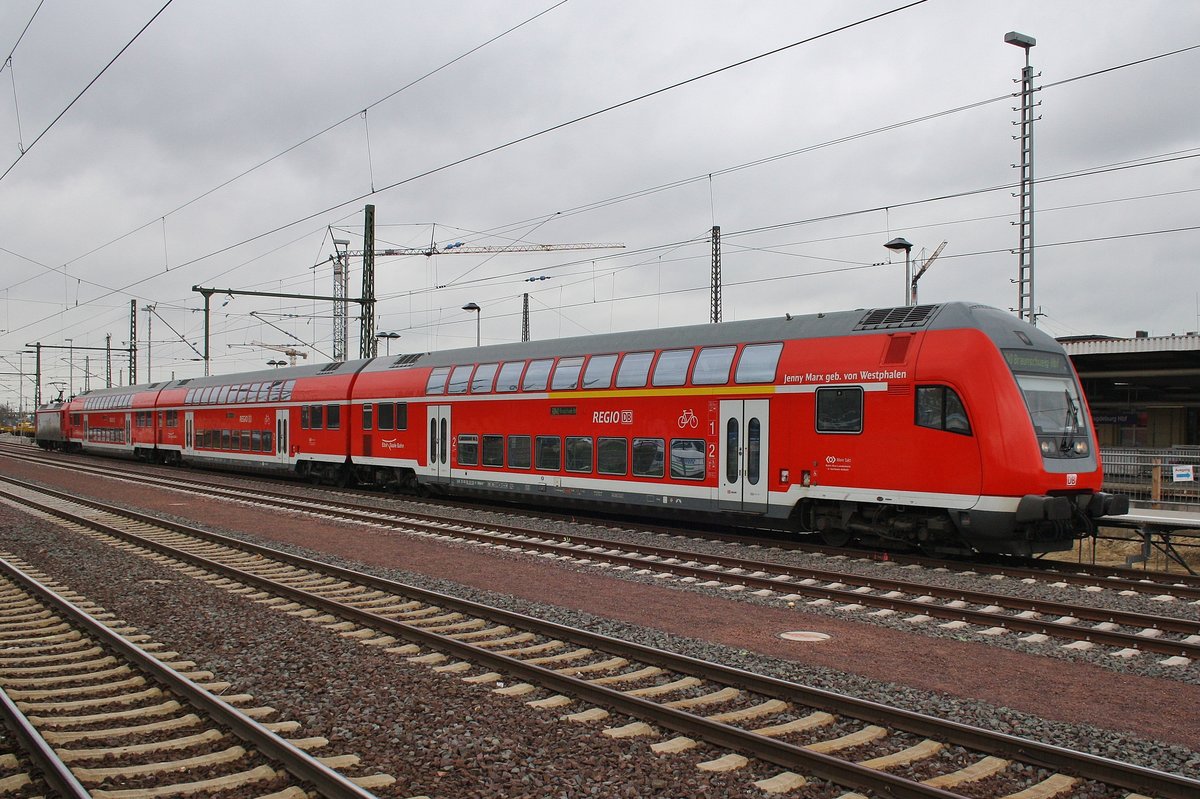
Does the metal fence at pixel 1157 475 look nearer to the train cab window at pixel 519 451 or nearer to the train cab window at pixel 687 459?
the train cab window at pixel 687 459

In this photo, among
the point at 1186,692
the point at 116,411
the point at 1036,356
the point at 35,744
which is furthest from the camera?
the point at 116,411

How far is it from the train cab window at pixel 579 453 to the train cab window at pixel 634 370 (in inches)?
56.6

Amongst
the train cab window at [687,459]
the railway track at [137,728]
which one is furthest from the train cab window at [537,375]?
the railway track at [137,728]

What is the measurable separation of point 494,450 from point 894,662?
44.4 ft

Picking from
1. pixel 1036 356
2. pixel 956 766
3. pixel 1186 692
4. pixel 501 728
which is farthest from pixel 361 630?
pixel 1036 356

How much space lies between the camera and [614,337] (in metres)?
18.1

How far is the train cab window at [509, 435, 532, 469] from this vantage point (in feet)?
63.4

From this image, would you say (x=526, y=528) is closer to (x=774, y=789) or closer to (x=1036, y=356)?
(x=1036, y=356)

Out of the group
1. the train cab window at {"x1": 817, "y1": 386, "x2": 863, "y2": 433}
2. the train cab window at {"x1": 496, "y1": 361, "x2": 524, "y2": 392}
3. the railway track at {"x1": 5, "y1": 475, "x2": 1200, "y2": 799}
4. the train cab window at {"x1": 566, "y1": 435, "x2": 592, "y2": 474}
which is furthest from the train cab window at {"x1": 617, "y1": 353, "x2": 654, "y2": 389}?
the railway track at {"x1": 5, "y1": 475, "x2": 1200, "y2": 799}

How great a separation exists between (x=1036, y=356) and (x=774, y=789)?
9825 mm

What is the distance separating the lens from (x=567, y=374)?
18.5m

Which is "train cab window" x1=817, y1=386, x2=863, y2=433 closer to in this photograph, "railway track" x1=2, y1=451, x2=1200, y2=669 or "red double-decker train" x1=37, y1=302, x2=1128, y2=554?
"red double-decker train" x1=37, y1=302, x2=1128, y2=554

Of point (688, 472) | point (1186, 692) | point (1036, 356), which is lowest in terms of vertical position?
point (1186, 692)

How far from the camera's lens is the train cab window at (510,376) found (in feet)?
65.1
